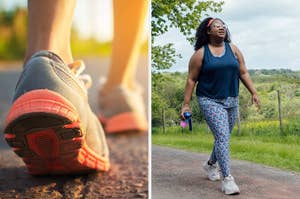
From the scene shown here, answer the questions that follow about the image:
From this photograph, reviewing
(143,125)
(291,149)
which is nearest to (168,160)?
(143,125)

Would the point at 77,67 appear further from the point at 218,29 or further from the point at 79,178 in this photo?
the point at 218,29

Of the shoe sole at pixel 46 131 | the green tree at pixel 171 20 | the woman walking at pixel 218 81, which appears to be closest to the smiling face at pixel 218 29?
the woman walking at pixel 218 81

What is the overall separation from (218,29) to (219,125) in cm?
54

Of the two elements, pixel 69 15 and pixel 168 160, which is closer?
pixel 69 15

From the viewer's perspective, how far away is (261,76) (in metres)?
3.78

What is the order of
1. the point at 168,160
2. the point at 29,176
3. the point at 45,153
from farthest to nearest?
the point at 168,160 → the point at 29,176 → the point at 45,153

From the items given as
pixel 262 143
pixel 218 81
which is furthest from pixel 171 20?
pixel 262 143

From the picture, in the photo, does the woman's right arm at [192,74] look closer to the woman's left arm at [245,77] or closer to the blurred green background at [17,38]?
the woman's left arm at [245,77]

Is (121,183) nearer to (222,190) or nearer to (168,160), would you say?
(168,160)

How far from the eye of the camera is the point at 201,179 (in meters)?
3.66

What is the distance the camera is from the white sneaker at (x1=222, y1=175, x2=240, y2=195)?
3395 mm

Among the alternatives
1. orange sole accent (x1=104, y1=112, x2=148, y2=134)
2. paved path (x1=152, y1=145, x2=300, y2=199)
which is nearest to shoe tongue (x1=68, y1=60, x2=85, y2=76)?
orange sole accent (x1=104, y1=112, x2=148, y2=134)

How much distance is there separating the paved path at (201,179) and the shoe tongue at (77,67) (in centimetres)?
74

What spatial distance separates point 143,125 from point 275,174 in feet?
2.86
